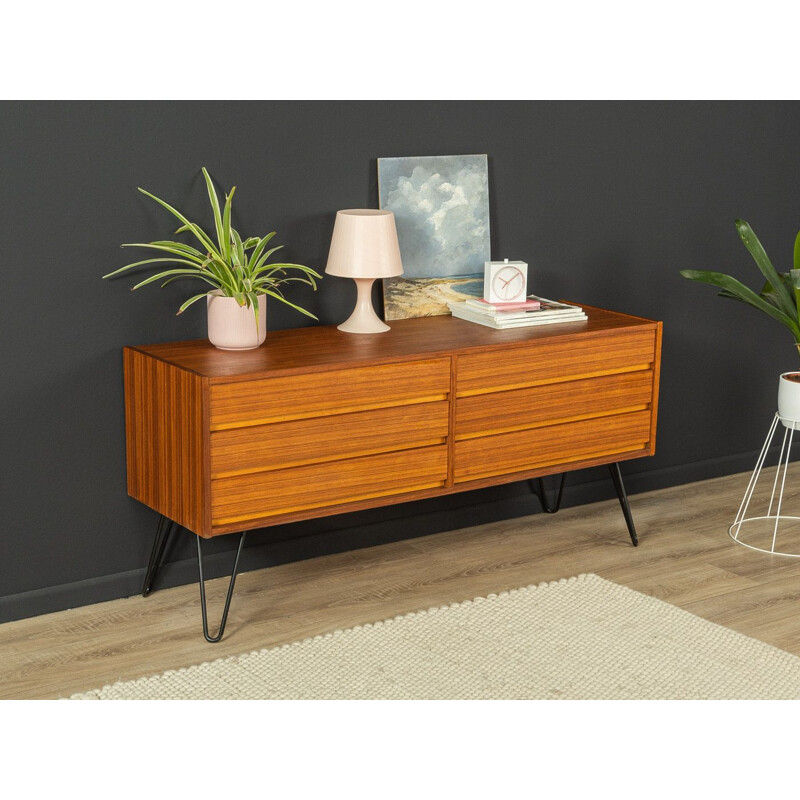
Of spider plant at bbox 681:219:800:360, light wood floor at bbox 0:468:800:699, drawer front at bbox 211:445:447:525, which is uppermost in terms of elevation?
spider plant at bbox 681:219:800:360

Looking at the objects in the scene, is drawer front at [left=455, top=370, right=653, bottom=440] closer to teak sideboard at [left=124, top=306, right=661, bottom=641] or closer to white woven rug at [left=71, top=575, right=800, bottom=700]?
teak sideboard at [left=124, top=306, right=661, bottom=641]

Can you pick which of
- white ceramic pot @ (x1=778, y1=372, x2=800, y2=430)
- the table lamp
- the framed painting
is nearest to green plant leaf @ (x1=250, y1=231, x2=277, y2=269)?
the table lamp

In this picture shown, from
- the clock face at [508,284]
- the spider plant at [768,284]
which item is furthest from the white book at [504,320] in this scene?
the spider plant at [768,284]

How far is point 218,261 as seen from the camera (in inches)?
130

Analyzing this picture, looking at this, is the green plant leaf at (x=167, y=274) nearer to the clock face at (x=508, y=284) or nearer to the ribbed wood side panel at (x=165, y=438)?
the ribbed wood side panel at (x=165, y=438)

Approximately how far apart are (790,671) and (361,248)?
1.70 m

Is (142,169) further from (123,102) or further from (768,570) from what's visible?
(768,570)

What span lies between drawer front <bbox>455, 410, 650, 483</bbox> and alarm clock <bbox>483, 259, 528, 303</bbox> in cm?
46

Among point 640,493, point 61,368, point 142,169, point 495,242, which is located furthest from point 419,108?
point 640,493

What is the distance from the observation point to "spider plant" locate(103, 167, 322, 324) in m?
3.32

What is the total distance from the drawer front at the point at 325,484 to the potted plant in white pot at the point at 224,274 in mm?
416

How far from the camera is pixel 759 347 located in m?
4.93

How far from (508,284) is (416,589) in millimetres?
1045

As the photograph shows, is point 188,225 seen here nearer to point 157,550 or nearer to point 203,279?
point 203,279
